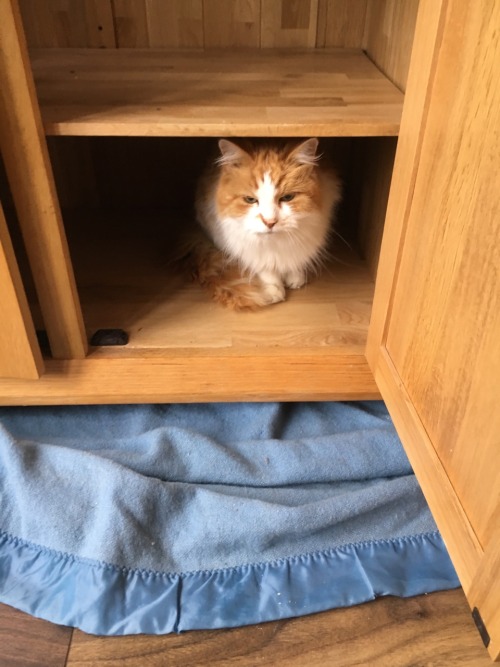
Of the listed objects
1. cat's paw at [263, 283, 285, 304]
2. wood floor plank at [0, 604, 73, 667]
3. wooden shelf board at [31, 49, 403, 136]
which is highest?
wooden shelf board at [31, 49, 403, 136]

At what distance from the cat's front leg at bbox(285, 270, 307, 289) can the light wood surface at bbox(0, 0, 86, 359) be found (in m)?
0.49

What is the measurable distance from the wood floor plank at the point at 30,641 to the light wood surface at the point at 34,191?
457 millimetres

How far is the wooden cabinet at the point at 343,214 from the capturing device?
0.64 m

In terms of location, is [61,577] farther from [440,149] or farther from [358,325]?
[440,149]

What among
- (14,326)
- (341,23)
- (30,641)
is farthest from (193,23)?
(30,641)

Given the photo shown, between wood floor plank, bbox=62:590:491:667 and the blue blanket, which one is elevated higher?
the blue blanket

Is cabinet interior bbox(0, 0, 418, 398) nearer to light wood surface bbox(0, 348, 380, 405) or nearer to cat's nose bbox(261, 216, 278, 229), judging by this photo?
light wood surface bbox(0, 348, 380, 405)

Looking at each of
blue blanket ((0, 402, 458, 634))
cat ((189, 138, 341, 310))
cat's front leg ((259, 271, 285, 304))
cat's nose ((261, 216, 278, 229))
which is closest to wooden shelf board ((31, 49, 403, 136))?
cat ((189, 138, 341, 310))

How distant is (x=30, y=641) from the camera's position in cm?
86

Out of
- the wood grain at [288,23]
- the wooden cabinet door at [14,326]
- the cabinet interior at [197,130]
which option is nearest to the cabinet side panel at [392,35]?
the cabinet interior at [197,130]

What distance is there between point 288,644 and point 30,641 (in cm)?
39

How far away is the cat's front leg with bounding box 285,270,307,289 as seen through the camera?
1.31 m

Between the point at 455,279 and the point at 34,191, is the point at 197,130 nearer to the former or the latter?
the point at 34,191

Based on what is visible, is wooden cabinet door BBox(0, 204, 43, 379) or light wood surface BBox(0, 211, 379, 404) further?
light wood surface BBox(0, 211, 379, 404)
